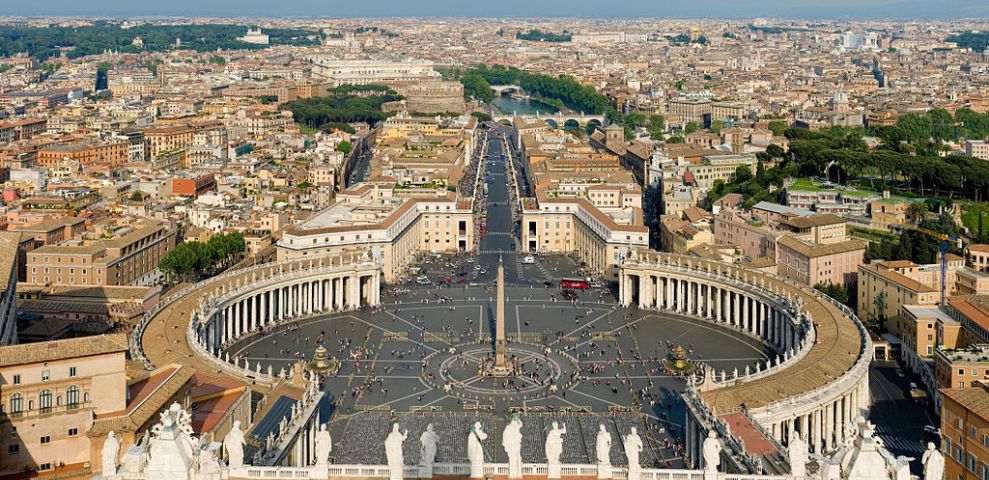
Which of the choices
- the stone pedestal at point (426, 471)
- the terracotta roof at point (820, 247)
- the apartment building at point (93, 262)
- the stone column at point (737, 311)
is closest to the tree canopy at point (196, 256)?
the apartment building at point (93, 262)

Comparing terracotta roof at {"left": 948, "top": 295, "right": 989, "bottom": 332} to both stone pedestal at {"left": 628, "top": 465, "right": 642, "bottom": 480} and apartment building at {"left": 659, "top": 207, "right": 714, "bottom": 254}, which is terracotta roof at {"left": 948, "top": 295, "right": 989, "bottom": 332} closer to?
apartment building at {"left": 659, "top": 207, "right": 714, "bottom": 254}

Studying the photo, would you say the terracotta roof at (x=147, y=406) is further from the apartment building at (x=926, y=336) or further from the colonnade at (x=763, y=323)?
the apartment building at (x=926, y=336)

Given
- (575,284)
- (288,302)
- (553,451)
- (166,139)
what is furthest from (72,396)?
(166,139)

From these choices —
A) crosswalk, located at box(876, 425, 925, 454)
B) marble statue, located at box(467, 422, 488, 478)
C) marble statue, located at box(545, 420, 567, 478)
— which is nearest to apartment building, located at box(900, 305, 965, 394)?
crosswalk, located at box(876, 425, 925, 454)

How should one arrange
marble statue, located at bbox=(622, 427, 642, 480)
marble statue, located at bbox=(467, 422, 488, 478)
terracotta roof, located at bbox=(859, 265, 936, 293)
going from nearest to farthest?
marble statue, located at bbox=(467, 422, 488, 478), marble statue, located at bbox=(622, 427, 642, 480), terracotta roof, located at bbox=(859, 265, 936, 293)

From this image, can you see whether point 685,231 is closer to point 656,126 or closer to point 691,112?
point 656,126
